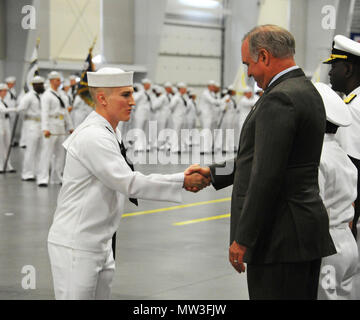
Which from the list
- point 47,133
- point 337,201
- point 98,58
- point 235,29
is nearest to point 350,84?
point 337,201

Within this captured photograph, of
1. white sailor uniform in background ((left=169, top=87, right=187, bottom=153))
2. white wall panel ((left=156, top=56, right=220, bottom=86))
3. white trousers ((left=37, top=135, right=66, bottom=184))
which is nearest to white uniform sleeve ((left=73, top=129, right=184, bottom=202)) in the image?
white trousers ((left=37, top=135, right=66, bottom=184))

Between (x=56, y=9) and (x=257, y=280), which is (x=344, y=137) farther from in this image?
(x=56, y=9)

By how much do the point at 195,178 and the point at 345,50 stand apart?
5.61 ft

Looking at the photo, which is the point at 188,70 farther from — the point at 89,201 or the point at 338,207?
the point at 89,201

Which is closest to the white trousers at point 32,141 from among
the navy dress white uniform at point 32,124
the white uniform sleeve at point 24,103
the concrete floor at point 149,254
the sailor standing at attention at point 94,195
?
the navy dress white uniform at point 32,124

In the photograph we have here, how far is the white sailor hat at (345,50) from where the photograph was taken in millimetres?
4875

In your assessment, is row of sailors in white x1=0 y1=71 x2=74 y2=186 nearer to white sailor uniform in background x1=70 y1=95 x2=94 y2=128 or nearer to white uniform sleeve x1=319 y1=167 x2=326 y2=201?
white sailor uniform in background x1=70 y1=95 x2=94 y2=128

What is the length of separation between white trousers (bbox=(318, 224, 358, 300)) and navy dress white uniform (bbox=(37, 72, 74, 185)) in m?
9.43

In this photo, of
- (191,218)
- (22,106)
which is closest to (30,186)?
(22,106)

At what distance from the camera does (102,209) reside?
3.64m

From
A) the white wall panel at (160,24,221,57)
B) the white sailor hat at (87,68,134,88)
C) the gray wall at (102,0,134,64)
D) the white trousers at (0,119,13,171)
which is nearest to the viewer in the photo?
the white sailor hat at (87,68,134,88)

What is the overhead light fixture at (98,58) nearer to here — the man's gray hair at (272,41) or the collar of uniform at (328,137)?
the collar of uniform at (328,137)

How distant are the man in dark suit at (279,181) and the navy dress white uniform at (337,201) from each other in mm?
861

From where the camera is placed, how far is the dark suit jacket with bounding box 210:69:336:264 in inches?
123
